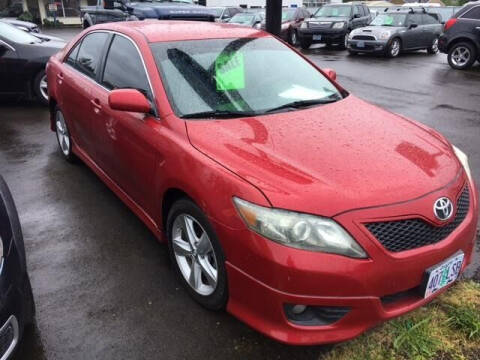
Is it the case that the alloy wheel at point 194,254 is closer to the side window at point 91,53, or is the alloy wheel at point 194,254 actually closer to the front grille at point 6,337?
the front grille at point 6,337

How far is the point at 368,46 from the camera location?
14.3 meters

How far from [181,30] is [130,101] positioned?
37.1 inches

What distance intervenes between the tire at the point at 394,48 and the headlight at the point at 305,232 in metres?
13.6

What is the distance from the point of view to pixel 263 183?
2.16 metres

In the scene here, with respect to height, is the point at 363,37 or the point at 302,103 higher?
the point at 302,103

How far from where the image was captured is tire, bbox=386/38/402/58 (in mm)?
14266

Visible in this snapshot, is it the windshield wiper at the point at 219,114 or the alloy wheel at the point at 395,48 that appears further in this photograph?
the alloy wheel at the point at 395,48

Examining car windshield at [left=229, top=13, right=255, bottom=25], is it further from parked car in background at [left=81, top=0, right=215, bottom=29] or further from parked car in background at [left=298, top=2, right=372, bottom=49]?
parked car in background at [left=81, top=0, right=215, bottom=29]

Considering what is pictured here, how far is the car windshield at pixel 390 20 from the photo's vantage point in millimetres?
14742

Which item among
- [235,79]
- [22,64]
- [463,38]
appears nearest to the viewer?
[235,79]

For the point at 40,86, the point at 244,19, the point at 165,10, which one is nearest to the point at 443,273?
the point at 40,86

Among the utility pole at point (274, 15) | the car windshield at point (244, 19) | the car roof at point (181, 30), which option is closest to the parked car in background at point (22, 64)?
the utility pole at point (274, 15)

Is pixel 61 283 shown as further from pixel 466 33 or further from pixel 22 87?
pixel 466 33

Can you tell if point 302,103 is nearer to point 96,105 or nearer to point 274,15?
point 96,105
